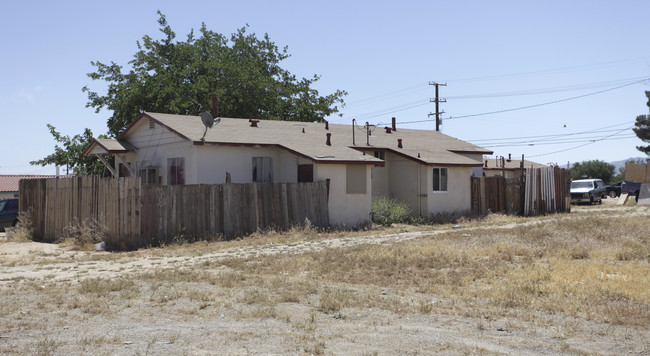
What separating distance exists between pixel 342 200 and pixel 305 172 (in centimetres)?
180

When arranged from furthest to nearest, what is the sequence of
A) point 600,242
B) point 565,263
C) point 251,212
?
point 251,212 < point 600,242 < point 565,263

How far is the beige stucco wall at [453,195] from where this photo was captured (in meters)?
26.2

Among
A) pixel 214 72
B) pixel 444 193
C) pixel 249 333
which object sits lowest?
pixel 249 333

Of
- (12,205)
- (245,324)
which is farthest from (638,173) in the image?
(12,205)

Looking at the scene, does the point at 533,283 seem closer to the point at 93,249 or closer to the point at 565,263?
the point at 565,263

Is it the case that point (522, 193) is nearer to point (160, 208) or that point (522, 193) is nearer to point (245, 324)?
point (160, 208)

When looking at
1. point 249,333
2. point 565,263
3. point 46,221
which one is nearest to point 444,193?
point 565,263

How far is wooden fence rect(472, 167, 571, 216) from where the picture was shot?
1109 inches

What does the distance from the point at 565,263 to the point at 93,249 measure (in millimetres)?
12723

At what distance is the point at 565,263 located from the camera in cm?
1237

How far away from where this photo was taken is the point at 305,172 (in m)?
22.6

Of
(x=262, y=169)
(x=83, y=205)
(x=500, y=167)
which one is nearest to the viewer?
(x=83, y=205)

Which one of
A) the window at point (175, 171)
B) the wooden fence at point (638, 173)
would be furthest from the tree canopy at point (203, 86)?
→ the wooden fence at point (638, 173)

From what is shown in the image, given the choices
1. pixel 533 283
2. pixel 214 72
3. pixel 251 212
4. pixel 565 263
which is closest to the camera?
pixel 533 283
